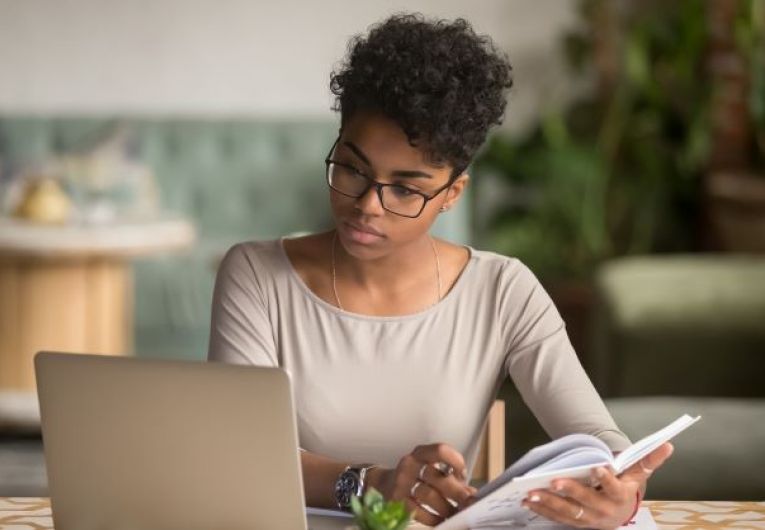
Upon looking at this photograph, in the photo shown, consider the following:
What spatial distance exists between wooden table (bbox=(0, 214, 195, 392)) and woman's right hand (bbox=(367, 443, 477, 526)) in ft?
9.91

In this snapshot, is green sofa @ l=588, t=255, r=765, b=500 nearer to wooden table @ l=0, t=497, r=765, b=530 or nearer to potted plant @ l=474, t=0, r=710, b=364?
potted plant @ l=474, t=0, r=710, b=364

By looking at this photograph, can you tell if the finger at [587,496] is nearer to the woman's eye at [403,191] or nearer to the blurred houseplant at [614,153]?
the woman's eye at [403,191]

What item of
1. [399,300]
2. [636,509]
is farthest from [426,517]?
[399,300]

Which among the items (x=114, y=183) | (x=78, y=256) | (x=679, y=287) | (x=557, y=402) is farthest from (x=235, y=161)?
(x=557, y=402)

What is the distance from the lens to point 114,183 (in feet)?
17.8

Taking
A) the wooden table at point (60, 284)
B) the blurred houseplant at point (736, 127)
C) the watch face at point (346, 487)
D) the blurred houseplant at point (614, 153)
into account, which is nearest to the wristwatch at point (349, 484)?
the watch face at point (346, 487)

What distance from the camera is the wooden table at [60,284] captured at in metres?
4.57

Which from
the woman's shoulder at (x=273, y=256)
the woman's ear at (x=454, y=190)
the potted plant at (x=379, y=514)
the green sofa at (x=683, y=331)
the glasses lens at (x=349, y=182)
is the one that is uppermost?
the glasses lens at (x=349, y=182)

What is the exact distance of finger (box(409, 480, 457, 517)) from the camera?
168 cm

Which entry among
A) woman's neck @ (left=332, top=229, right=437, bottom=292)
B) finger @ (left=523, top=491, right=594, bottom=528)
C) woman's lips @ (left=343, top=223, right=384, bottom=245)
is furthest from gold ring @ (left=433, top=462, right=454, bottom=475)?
woman's neck @ (left=332, top=229, right=437, bottom=292)

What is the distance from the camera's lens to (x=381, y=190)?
1.83m

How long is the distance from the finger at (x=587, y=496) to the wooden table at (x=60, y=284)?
3169mm

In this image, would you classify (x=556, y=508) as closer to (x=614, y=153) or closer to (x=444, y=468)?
(x=444, y=468)

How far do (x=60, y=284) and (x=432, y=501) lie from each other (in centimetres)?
321
